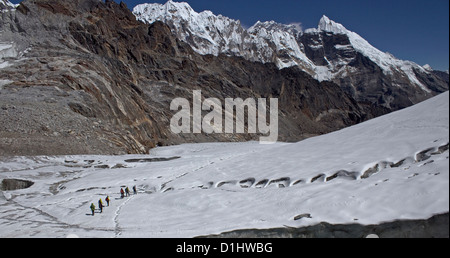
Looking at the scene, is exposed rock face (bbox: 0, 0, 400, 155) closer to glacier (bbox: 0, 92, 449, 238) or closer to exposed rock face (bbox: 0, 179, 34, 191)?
exposed rock face (bbox: 0, 179, 34, 191)

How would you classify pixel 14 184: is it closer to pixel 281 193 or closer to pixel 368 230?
pixel 281 193

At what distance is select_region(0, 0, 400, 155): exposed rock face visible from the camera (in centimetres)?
4053

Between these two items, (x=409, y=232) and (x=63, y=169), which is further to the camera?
(x=63, y=169)

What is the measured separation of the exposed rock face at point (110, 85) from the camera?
4053 centimetres

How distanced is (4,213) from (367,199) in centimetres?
1628

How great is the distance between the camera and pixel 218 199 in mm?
14773

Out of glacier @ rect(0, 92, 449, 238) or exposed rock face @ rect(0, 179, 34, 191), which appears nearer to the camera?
glacier @ rect(0, 92, 449, 238)

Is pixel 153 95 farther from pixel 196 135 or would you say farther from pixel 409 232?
pixel 409 232

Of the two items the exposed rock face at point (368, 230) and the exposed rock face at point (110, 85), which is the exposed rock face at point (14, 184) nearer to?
the exposed rock face at point (110, 85)

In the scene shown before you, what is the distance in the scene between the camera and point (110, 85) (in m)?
57.8

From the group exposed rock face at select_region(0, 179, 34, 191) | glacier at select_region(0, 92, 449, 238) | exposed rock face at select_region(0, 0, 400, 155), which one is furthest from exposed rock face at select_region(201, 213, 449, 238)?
exposed rock face at select_region(0, 0, 400, 155)

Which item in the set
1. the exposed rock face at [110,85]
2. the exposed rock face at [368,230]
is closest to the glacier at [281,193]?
the exposed rock face at [368,230]

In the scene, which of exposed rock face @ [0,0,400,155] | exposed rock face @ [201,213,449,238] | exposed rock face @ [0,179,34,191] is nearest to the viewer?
exposed rock face @ [201,213,449,238]
